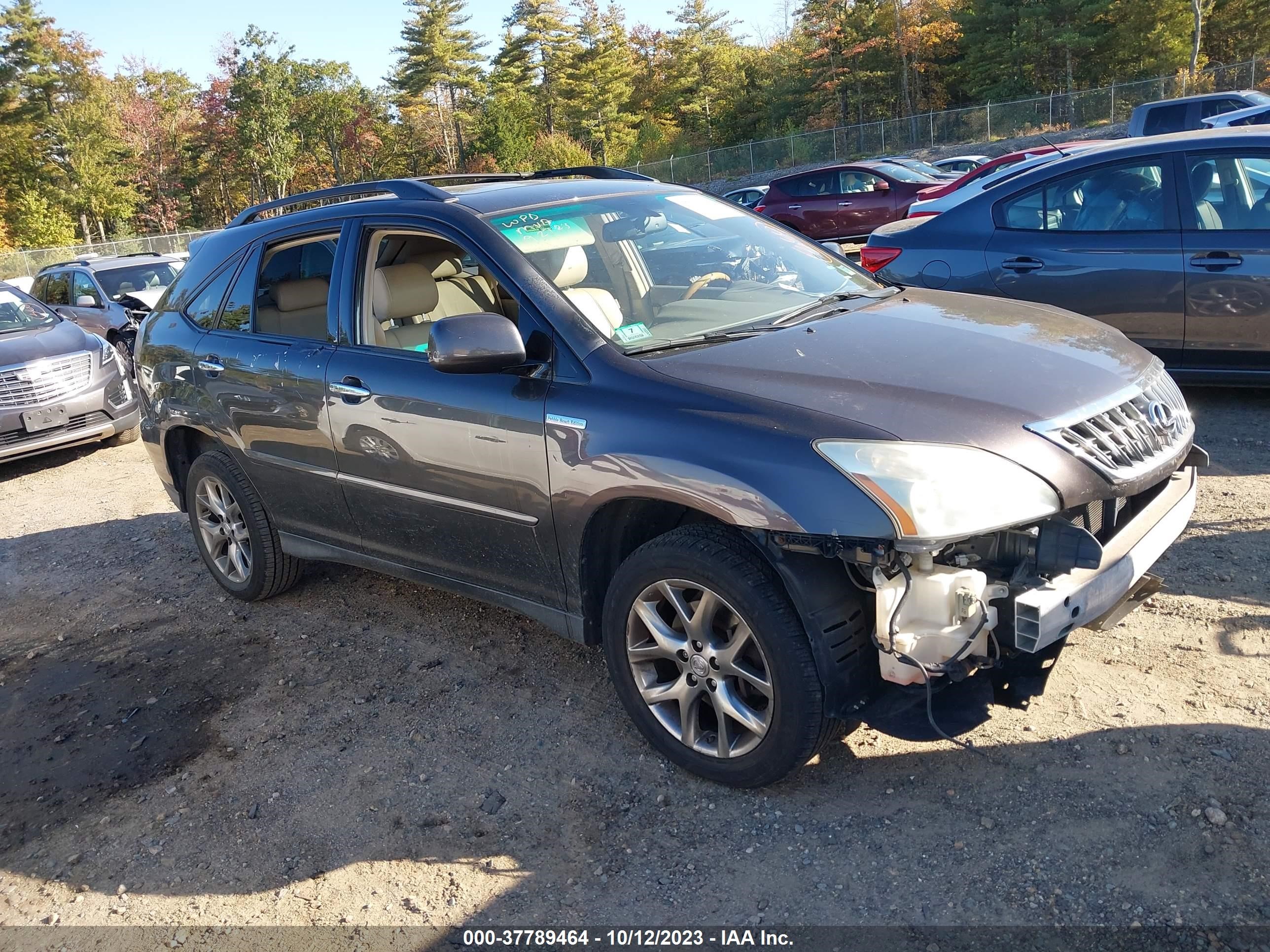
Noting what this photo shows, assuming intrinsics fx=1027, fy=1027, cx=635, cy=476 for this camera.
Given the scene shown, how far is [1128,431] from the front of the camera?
9.98 feet

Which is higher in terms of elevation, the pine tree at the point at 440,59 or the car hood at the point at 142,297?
the pine tree at the point at 440,59

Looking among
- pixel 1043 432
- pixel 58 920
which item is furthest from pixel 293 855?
pixel 1043 432

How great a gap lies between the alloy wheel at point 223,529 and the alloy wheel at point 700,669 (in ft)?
8.50

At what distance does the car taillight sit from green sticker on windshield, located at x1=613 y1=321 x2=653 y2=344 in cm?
385

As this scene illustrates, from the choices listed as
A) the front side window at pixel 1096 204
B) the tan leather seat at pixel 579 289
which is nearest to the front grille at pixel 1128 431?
the tan leather seat at pixel 579 289

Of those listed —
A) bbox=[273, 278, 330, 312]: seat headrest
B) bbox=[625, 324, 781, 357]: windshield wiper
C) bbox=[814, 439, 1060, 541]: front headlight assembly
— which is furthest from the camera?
bbox=[273, 278, 330, 312]: seat headrest

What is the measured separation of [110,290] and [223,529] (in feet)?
30.2

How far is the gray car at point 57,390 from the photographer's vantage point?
28.5 feet

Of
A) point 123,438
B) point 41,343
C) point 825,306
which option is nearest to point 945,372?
point 825,306

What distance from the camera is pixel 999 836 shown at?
2.87 m

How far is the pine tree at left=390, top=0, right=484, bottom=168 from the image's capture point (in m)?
65.4

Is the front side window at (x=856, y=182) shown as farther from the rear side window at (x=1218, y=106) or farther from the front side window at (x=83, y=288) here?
the front side window at (x=83, y=288)

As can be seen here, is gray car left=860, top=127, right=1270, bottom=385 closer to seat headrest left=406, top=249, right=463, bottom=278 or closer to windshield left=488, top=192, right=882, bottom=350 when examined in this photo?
windshield left=488, top=192, right=882, bottom=350

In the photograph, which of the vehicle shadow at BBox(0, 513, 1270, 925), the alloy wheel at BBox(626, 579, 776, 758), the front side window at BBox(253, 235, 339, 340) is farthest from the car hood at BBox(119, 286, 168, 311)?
the alloy wheel at BBox(626, 579, 776, 758)
